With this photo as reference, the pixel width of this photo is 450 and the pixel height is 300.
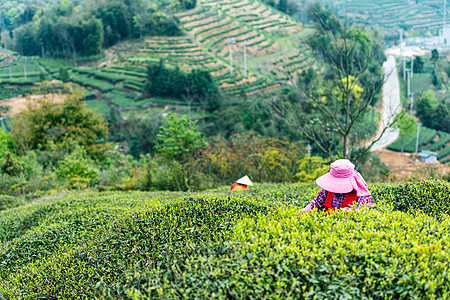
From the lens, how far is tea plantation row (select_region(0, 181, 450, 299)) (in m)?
2.70

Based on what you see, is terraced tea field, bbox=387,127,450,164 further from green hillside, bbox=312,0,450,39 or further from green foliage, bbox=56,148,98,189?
green foliage, bbox=56,148,98,189

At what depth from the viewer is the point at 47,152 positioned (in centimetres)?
1441

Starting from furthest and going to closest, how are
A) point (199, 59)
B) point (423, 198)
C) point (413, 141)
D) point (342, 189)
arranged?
point (199, 59) < point (413, 141) < point (423, 198) < point (342, 189)

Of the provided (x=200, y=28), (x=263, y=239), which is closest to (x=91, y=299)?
(x=263, y=239)

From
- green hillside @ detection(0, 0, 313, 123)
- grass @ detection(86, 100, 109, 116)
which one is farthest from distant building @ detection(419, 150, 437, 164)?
grass @ detection(86, 100, 109, 116)

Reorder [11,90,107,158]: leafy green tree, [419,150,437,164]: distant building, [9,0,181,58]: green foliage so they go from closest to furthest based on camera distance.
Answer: [11,90,107,158]: leafy green tree → [419,150,437,164]: distant building → [9,0,181,58]: green foliage

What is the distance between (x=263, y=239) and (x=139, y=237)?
1.37 metres

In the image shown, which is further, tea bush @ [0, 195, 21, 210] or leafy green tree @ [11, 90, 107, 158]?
leafy green tree @ [11, 90, 107, 158]

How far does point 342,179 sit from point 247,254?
4.27 ft

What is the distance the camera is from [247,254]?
296 centimetres

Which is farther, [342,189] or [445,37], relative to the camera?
[445,37]

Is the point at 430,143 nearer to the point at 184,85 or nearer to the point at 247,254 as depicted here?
the point at 184,85

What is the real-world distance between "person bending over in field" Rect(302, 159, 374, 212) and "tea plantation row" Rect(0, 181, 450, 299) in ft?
0.62

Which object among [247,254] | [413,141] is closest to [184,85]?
[413,141]
